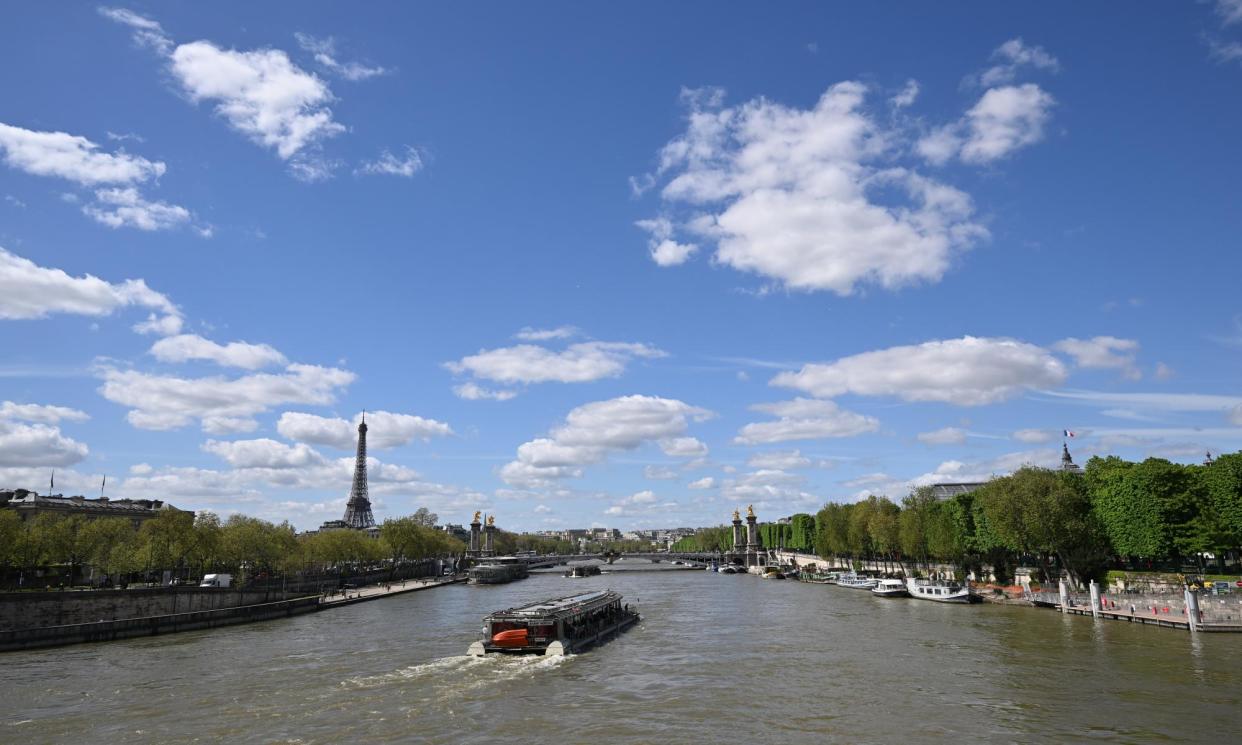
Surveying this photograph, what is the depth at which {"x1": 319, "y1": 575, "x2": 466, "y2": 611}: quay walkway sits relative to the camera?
291ft

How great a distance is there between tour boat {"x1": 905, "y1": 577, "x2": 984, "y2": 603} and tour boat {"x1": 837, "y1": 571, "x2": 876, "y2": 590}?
46.0 ft

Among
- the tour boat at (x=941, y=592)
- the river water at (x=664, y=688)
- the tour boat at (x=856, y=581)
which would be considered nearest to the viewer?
the river water at (x=664, y=688)

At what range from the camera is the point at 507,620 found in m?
45.5

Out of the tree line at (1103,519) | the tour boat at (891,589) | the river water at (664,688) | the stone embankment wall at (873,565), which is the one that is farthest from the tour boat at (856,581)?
the river water at (664,688)

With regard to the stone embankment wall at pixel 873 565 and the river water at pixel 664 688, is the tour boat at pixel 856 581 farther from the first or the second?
the river water at pixel 664 688

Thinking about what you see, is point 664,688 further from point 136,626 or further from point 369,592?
point 369,592

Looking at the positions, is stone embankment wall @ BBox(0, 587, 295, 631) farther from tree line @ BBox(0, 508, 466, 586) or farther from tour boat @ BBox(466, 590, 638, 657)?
tour boat @ BBox(466, 590, 638, 657)

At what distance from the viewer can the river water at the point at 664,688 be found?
1124 inches

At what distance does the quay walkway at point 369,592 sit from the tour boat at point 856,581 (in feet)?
209

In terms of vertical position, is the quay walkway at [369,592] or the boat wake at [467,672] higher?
the boat wake at [467,672]

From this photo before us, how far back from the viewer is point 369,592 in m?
107

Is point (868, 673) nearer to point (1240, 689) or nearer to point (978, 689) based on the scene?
point (978, 689)

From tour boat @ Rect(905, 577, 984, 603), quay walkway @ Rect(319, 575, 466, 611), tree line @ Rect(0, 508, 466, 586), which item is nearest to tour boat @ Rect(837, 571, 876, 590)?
tour boat @ Rect(905, 577, 984, 603)

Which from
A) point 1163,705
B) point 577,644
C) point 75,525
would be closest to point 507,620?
point 577,644
